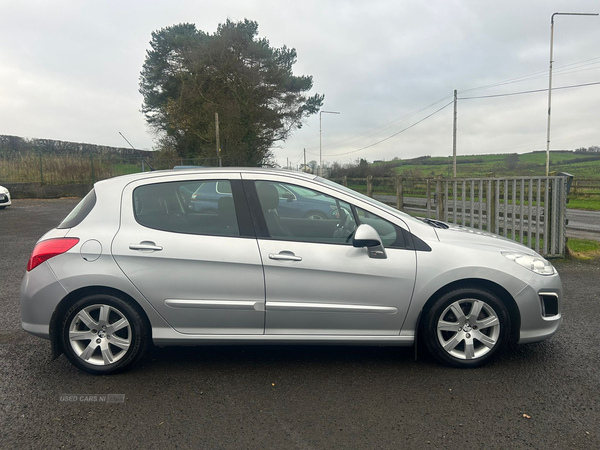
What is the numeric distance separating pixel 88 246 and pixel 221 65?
3234 cm

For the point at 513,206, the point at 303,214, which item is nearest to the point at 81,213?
→ the point at 303,214

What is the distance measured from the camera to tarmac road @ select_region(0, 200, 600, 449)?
9.19 feet

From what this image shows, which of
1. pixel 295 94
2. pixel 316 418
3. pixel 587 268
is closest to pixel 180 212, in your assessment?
pixel 316 418

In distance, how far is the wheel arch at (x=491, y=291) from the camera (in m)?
3.68

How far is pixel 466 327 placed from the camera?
371 cm

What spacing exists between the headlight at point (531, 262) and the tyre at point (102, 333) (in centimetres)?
298

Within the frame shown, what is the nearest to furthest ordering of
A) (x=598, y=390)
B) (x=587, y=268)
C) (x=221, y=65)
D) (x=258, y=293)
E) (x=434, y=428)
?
(x=434, y=428) → (x=598, y=390) → (x=258, y=293) → (x=587, y=268) → (x=221, y=65)

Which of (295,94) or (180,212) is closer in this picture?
(180,212)

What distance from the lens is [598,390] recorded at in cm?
333

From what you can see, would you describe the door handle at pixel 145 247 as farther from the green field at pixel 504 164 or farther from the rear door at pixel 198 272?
the green field at pixel 504 164

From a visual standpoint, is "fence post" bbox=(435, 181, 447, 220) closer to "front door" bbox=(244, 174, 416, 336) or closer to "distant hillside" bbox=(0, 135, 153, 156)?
"front door" bbox=(244, 174, 416, 336)

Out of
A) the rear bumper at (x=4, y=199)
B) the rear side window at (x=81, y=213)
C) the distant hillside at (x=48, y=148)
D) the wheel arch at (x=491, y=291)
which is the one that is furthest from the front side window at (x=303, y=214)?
the distant hillside at (x=48, y=148)

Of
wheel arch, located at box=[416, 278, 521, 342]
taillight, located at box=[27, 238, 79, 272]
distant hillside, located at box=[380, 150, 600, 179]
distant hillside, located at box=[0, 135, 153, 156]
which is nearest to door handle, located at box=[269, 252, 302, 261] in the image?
wheel arch, located at box=[416, 278, 521, 342]

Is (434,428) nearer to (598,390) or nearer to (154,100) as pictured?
(598,390)
